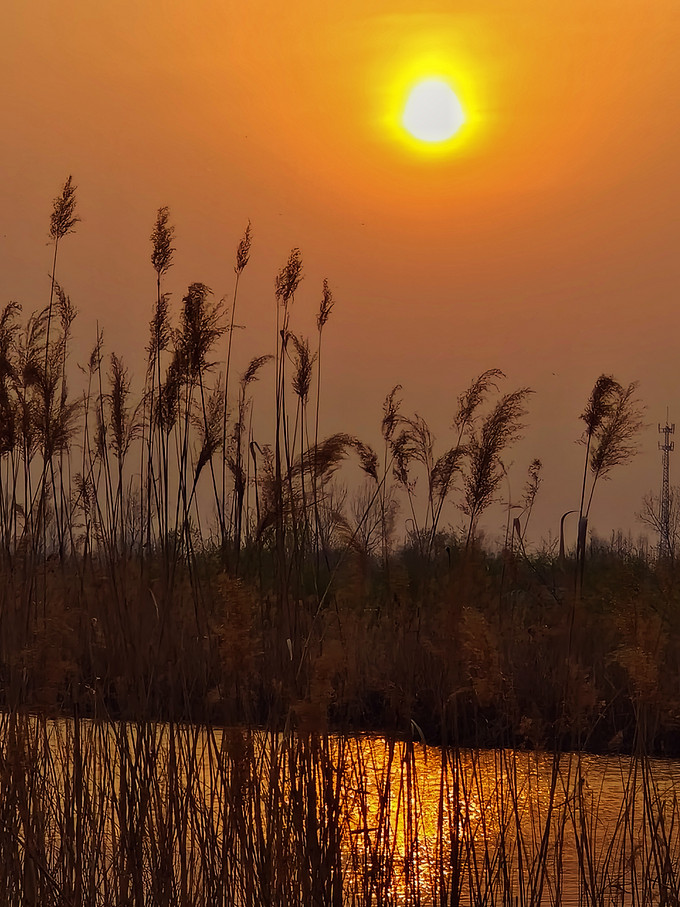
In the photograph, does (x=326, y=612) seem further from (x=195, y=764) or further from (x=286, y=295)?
(x=286, y=295)

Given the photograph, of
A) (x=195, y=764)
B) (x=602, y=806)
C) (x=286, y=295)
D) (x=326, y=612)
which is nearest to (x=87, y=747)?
(x=195, y=764)

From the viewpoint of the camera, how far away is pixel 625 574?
2609mm

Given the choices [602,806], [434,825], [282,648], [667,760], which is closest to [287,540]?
[282,648]

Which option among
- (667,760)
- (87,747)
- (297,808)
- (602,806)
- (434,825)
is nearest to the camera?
(297,808)

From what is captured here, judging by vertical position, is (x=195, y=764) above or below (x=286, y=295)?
below

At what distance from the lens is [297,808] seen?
236 cm

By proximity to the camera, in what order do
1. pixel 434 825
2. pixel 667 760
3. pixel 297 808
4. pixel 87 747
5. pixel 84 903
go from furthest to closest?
pixel 667 760 → pixel 434 825 → pixel 87 747 → pixel 84 903 → pixel 297 808

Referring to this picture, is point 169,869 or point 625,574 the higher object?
point 625,574

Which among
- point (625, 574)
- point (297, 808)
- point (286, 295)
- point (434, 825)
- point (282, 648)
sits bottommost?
point (434, 825)

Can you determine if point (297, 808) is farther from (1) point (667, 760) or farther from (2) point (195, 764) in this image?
(1) point (667, 760)

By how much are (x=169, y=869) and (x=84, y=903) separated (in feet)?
0.76

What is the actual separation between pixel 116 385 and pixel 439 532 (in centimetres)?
99

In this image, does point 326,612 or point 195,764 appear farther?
point 326,612

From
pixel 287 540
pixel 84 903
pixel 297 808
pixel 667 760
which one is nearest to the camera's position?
pixel 297 808
